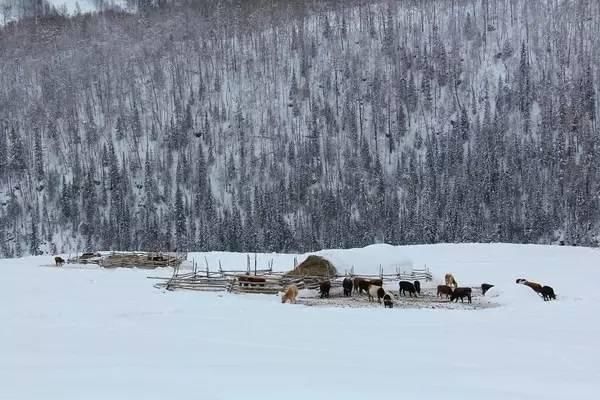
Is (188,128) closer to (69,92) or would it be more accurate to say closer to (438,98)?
(69,92)

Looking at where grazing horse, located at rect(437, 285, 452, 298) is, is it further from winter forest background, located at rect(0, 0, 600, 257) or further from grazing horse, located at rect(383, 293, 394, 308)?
winter forest background, located at rect(0, 0, 600, 257)

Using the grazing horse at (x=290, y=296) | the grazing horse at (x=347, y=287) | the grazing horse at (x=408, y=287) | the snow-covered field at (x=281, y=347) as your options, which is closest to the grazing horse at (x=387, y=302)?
the snow-covered field at (x=281, y=347)

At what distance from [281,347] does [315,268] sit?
1430 cm

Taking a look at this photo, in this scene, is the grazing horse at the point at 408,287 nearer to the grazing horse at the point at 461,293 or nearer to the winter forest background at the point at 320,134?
the grazing horse at the point at 461,293

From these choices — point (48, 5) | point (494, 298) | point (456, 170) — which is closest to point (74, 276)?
point (494, 298)

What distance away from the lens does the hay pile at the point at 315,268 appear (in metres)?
24.8

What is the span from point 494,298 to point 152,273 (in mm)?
17463

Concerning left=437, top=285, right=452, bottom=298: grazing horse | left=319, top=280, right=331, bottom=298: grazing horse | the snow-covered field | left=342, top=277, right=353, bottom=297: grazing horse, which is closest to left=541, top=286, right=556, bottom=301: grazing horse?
the snow-covered field

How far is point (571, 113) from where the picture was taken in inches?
3509

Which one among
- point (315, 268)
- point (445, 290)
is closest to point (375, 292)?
point (445, 290)

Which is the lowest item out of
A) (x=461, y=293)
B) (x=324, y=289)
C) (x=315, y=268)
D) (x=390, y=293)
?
(x=390, y=293)

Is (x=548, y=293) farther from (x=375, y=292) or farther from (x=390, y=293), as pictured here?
(x=375, y=292)

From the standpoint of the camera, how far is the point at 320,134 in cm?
10094

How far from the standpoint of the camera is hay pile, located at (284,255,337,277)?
24750 millimetres
